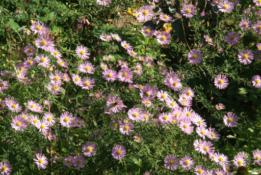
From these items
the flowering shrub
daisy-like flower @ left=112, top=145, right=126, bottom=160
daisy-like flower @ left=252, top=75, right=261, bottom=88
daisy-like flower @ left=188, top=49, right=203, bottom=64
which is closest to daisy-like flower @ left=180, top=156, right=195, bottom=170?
the flowering shrub

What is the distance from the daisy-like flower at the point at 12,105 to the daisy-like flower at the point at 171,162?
0.94 meters

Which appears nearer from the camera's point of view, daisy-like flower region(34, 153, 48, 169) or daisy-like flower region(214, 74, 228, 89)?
daisy-like flower region(34, 153, 48, 169)

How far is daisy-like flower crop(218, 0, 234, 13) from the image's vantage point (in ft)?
10.3

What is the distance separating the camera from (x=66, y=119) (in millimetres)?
2469

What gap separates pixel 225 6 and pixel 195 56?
1.63 feet

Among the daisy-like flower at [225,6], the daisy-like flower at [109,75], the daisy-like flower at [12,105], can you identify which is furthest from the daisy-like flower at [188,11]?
the daisy-like flower at [12,105]

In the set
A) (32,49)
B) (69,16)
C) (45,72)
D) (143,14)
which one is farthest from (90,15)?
(45,72)

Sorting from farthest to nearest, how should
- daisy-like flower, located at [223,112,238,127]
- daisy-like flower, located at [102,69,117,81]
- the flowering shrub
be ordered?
daisy-like flower, located at [223,112,238,127] → daisy-like flower, located at [102,69,117,81] → the flowering shrub

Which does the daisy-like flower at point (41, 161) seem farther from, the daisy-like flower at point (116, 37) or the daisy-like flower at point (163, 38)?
the daisy-like flower at point (163, 38)

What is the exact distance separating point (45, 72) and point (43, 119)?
0.31 meters

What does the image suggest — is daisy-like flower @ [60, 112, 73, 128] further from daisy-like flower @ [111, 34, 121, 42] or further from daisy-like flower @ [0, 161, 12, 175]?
daisy-like flower @ [111, 34, 121, 42]

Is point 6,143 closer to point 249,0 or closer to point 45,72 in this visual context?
point 45,72

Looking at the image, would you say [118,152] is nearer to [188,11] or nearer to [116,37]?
[116,37]

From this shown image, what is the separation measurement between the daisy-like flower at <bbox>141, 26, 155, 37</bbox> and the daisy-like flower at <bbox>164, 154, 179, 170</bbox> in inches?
54.1
